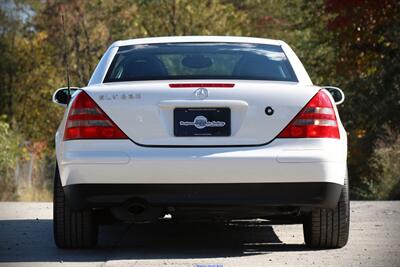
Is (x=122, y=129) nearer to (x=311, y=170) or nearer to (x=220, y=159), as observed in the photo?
(x=220, y=159)

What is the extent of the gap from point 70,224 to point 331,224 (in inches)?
70.2

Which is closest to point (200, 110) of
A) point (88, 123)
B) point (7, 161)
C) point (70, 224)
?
point (88, 123)

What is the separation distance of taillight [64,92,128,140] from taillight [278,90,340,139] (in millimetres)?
1070

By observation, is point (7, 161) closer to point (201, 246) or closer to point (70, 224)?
point (201, 246)

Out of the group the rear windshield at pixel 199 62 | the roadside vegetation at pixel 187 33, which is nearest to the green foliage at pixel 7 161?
the roadside vegetation at pixel 187 33

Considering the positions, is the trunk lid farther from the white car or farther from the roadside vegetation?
the roadside vegetation

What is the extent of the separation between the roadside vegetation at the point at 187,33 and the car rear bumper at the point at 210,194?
1250 cm

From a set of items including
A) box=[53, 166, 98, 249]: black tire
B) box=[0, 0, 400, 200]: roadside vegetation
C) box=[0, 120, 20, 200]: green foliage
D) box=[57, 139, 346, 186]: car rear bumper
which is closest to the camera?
box=[57, 139, 346, 186]: car rear bumper

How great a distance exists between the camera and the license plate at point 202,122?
7.14 metres

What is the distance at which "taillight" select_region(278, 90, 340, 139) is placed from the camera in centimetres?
721

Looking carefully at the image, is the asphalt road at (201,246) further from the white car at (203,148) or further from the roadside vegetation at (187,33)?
the roadside vegetation at (187,33)

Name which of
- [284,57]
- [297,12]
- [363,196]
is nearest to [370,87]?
[363,196]

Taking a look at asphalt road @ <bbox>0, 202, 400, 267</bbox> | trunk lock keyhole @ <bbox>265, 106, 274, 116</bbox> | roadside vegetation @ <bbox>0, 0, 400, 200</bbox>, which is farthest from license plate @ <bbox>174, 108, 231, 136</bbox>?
roadside vegetation @ <bbox>0, 0, 400, 200</bbox>

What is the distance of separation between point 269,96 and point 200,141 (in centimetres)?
54
